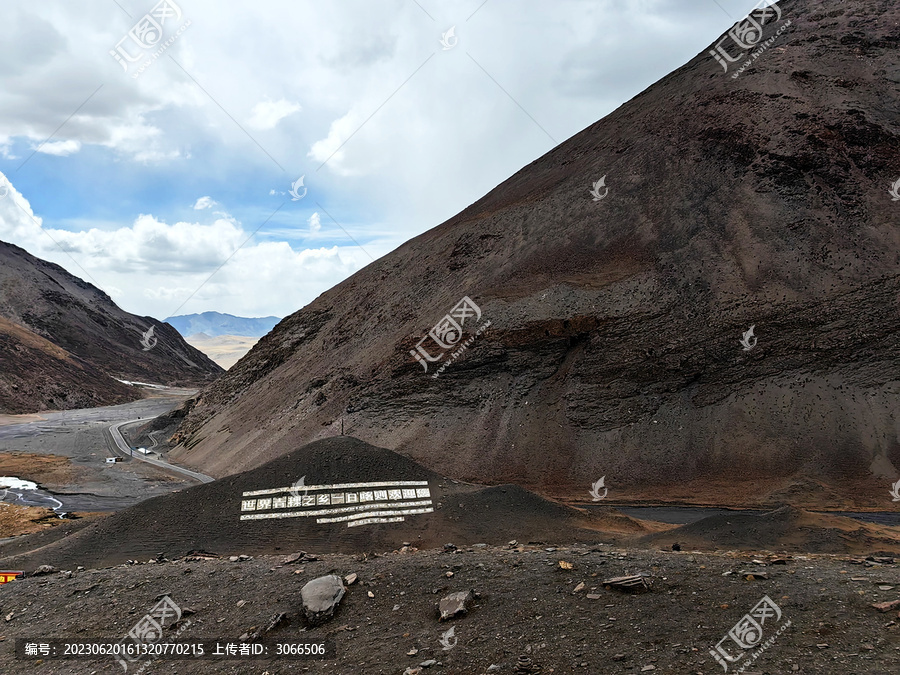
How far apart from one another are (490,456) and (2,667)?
56.8ft

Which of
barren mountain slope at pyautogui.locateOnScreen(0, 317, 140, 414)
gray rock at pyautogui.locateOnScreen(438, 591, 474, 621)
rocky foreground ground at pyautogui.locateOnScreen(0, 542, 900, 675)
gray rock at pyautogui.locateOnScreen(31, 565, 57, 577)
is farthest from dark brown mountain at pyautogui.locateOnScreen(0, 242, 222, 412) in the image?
gray rock at pyautogui.locateOnScreen(438, 591, 474, 621)

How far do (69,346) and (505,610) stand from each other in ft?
341

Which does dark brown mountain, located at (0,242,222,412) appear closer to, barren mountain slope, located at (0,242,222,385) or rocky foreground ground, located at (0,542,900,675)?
barren mountain slope, located at (0,242,222,385)

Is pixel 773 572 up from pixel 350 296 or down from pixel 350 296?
down

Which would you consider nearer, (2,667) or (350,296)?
(2,667)

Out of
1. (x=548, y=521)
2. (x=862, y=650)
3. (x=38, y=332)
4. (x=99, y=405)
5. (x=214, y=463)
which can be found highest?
(x=38, y=332)

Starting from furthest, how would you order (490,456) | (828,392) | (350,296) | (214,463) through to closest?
1. (350,296)
2. (214,463)
3. (490,456)
4. (828,392)

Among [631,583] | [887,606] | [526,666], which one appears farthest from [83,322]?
[887,606]

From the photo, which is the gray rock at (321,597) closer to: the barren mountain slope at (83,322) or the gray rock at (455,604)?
the gray rock at (455,604)

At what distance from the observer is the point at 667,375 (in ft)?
79.5

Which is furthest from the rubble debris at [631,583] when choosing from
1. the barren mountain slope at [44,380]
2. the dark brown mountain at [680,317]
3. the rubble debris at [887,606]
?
the barren mountain slope at [44,380]

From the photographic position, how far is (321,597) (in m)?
9.32

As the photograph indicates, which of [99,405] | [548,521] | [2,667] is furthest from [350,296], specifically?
[99,405]

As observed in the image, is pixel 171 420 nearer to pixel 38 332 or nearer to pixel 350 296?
pixel 350 296
